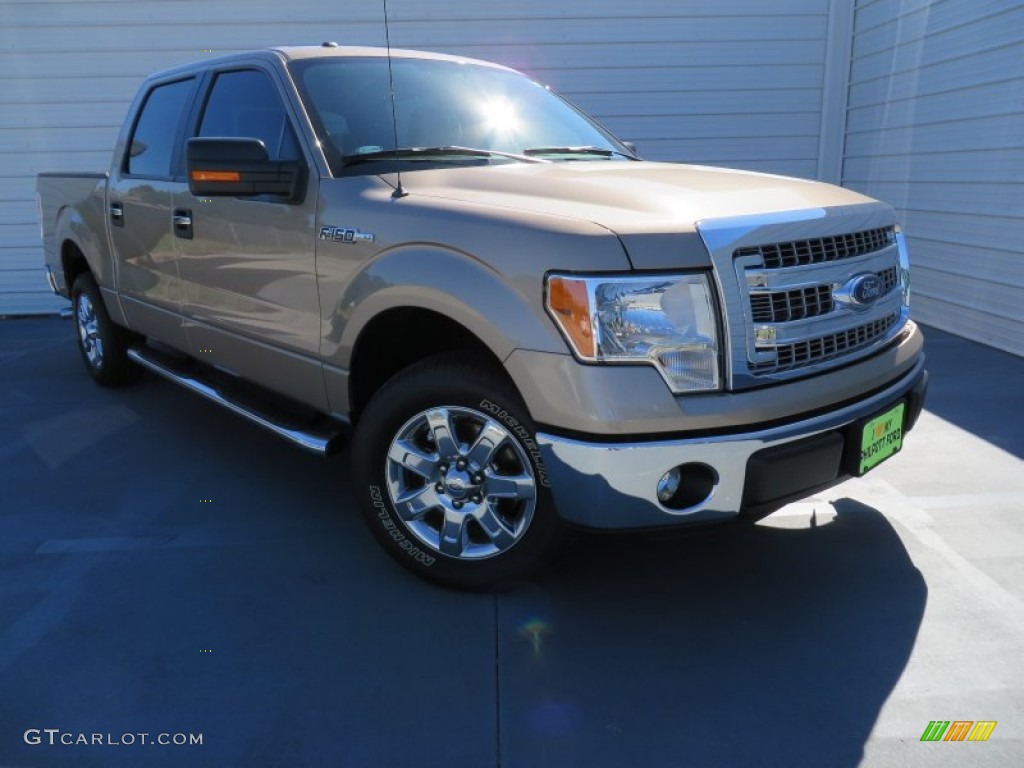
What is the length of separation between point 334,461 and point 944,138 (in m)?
5.63

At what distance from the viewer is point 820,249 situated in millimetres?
2432

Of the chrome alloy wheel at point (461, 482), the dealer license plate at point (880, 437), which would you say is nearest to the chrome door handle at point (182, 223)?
the chrome alloy wheel at point (461, 482)

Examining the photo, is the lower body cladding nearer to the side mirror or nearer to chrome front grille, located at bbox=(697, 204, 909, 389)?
chrome front grille, located at bbox=(697, 204, 909, 389)

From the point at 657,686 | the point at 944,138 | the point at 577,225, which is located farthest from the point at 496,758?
the point at 944,138

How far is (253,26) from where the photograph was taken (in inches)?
305

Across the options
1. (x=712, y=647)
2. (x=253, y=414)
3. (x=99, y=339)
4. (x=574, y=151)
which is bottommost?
(x=712, y=647)

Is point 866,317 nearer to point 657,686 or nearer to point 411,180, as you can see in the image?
point 657,686

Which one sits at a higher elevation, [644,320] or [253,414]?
[644,320]

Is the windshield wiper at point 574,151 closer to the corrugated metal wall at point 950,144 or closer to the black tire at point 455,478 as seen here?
the black tire at point 455,478

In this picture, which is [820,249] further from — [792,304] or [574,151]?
[574,151]

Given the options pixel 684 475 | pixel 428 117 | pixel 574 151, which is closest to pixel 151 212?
pixel 428 117

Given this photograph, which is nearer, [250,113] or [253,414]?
[253,414]

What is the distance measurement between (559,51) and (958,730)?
23.1 ft

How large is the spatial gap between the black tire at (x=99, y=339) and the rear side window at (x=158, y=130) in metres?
1.06
